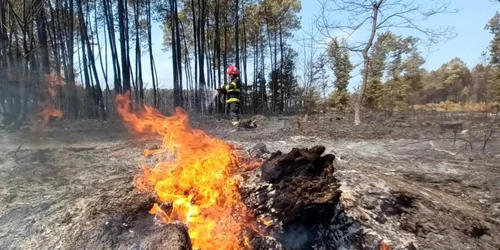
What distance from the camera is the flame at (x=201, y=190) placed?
10.3 ft

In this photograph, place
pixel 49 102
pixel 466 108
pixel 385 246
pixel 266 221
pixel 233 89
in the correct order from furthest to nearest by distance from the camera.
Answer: pixel 466 108 < pixel 49 102 < pixel 233 89 < pixel 266 221 < pixel 385 246

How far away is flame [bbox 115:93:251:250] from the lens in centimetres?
314

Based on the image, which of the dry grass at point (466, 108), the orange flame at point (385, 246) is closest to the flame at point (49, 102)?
the orange flame at point (385, 246)

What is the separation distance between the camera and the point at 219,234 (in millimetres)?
3104

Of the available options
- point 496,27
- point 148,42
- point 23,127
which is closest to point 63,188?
point 23,127

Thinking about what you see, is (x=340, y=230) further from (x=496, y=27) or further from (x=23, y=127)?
(x=496, y=27)

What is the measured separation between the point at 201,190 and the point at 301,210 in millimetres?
1019

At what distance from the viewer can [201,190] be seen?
352cm

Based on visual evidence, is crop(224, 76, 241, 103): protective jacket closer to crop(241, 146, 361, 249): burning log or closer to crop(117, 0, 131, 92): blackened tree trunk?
crop(241, 146, 361, 249): burning log

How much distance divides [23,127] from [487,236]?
470 inches

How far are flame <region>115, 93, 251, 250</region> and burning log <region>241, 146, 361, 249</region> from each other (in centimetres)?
18

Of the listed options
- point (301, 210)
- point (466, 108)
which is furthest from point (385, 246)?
point (466, 108)

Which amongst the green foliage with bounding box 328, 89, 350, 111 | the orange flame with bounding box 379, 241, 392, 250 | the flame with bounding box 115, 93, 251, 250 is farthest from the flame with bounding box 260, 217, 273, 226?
the green foliage with bounding box 328, 89, 350, 111

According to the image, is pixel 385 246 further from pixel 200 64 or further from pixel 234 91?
pixel 200 64
